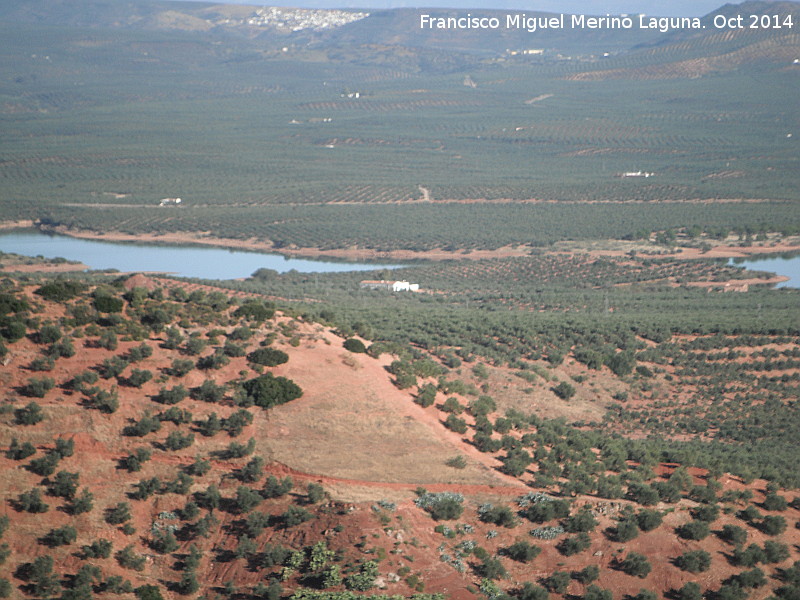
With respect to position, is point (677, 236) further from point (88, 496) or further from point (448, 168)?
point (88, 496)

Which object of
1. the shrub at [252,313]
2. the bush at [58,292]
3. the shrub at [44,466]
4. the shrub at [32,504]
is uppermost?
the bush at [58,292]

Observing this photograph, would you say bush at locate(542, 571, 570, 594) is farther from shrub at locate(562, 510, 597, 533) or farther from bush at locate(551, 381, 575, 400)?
bush at locate(551, 381, 575, 400)

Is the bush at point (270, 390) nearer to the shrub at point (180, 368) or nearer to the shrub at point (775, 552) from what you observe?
the shrub at point (180, 368)

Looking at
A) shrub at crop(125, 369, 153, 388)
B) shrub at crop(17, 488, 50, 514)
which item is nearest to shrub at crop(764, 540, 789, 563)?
shrub at crop(125, 369, 153, 388)

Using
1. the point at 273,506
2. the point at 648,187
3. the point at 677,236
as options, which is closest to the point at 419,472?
the point at 273,506

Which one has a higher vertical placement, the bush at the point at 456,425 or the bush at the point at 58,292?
the bush at the point at 58,292

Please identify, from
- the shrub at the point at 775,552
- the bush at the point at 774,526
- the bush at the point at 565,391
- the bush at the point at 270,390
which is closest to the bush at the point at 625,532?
the shrub at the point at 775,552
